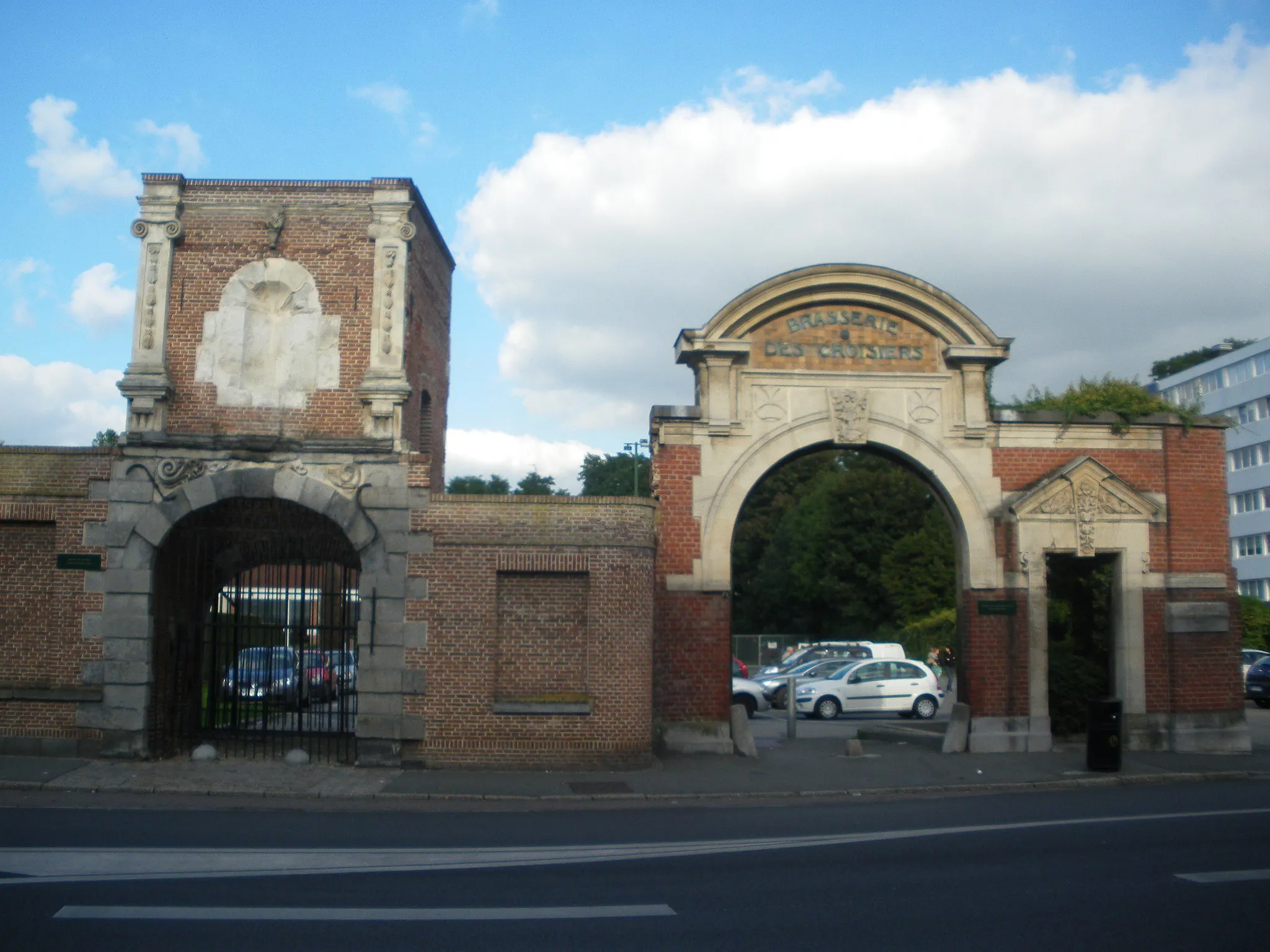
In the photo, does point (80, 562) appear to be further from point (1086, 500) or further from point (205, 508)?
point (1086, 500)

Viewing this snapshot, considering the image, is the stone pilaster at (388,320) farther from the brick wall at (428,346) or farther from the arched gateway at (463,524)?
the brick wall at (428,346)

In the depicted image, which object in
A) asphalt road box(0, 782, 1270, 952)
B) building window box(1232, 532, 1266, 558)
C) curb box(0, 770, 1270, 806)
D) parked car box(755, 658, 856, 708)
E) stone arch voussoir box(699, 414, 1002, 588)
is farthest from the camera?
building window box(1232, 532, 1266, 558)

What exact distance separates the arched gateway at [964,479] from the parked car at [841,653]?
16.3 metres

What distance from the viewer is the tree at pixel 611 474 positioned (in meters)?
79.6

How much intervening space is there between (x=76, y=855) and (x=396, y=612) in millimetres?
6888

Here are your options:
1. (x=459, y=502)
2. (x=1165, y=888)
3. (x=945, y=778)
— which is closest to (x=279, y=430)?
(x=459, y=502)

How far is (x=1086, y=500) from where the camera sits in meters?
18.1

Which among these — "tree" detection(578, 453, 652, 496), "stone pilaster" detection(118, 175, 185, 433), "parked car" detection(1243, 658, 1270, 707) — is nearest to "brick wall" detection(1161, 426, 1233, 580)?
"parked car" detection(1243, 658, 1270, 707)

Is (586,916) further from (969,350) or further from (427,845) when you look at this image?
(969,350)

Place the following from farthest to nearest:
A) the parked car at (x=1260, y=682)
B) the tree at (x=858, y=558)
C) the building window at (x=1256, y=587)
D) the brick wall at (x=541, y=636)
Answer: the building window at (x=1256, y=587) < the tree at (x=858, y=558) < the parked car at (x=1260, y=682) < the brick wall at (x=541, y=636)

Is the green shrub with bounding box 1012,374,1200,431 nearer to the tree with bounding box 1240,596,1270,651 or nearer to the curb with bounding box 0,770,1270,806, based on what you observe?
the curb with bounding box 0,770,1270,806

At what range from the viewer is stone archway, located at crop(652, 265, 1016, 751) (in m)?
17.5

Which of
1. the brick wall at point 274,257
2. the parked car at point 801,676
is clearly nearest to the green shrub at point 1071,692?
the parked car at point 801,676

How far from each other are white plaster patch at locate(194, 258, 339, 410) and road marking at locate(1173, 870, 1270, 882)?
40.3 feet
